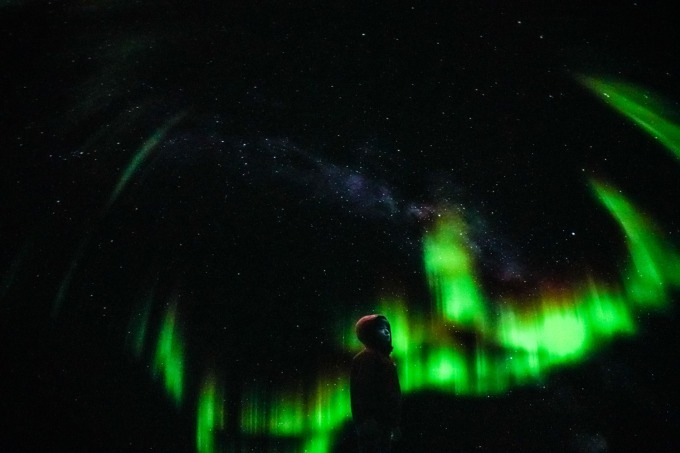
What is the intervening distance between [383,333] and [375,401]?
18.1 inches

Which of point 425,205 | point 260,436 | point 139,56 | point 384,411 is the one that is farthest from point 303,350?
point 139,56

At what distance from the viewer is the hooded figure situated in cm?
287

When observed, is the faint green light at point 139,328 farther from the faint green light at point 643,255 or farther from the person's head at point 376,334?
the faint green light at point 643,255

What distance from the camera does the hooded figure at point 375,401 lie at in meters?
2.87

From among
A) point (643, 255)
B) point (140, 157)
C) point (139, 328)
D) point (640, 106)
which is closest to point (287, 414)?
point (139, 328)

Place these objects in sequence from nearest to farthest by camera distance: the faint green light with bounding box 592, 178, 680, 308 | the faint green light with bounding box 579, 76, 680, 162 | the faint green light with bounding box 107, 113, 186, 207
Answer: the faint green light with bounding box 579, 76, 680, 162 → the faint green light with bounding box 592, 178, 680, 308 → the faint green light with bounding box 107, 113, 186, 207

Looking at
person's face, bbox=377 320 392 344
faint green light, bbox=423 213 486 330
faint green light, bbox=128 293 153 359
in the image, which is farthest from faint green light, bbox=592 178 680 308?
faint green light, bbox=128 293 153 359

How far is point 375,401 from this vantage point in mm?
2902

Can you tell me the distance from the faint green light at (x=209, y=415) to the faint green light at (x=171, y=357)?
276 mm

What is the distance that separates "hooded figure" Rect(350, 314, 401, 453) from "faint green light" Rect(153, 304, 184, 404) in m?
3.06

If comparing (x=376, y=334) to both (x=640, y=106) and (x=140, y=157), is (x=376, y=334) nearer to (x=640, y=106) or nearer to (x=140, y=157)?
(x=640, y=106)

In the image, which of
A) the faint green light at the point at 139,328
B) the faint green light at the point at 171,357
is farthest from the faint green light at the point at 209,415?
the faint green light at the point at 139,328

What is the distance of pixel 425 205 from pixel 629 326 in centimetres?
248

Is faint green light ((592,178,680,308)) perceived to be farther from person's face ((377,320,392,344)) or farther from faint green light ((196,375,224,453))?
faint green light ((196,375,224,453))
